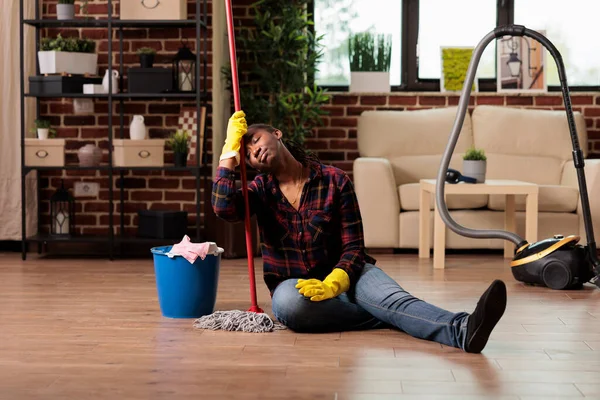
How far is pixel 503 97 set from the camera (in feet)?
20.6

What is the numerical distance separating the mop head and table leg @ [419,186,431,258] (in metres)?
2.26

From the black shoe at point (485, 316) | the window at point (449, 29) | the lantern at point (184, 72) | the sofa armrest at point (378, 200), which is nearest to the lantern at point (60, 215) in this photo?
the lantern at point (184, 72)

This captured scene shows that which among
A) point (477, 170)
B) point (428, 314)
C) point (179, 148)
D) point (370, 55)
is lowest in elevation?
point (428, 314)

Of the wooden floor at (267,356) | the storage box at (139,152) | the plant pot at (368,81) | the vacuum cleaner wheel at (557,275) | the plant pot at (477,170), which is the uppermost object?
the plant pot at (368,81)

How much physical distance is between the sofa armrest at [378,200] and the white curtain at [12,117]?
6.89 ft

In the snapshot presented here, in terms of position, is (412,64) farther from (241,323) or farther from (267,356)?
(267,356)

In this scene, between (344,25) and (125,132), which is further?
(344,25)

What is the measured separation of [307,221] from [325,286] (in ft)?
0.85

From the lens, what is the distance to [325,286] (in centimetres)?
314

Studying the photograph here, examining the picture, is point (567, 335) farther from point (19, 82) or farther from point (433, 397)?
point (19, 82)

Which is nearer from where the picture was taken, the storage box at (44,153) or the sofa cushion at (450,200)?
the storage box at (44,153)

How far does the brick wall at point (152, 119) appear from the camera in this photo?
5.99m

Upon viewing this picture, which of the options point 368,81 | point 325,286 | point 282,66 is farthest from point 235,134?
point 368,81

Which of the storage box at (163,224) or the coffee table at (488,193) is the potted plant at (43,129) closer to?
the storage box at (163,224)
